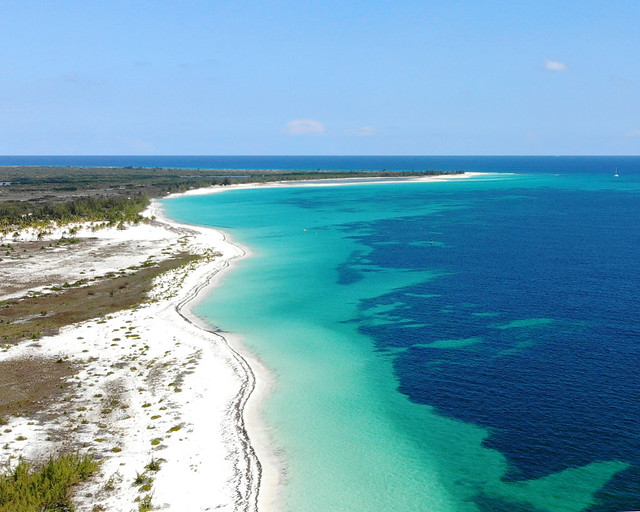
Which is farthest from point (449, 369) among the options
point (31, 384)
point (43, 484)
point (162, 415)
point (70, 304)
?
point (70, 304)

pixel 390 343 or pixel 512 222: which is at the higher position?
pixel 512 222

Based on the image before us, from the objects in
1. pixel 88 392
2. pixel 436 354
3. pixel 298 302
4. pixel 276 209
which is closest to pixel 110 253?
pixel 298 302

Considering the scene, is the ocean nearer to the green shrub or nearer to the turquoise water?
the turquoise water

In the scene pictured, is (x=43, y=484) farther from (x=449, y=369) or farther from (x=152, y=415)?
(x=449, y=369)

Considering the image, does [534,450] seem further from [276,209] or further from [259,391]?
[276,209]

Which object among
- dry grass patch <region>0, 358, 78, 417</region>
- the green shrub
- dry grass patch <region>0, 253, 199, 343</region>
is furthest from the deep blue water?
dry grass patch <region>0, 253, 199, 343</region>

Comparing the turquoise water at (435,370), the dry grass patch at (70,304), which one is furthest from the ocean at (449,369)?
the dry grass patch at (70,304)
